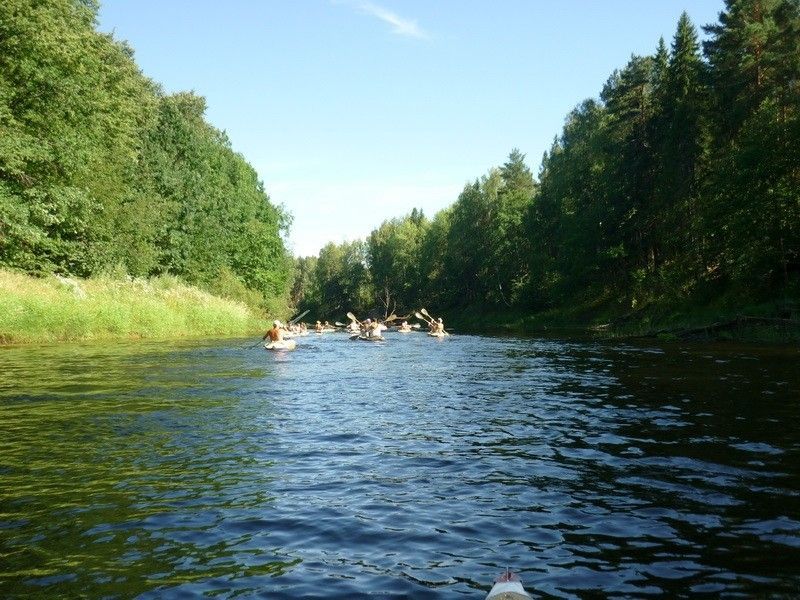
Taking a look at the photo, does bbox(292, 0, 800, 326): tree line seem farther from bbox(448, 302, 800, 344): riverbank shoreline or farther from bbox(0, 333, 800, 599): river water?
bbox(0, 333, 800, 599): river water

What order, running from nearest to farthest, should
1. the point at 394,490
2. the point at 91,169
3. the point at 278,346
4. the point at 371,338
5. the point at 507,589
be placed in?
the point at 507,589, the point at 394,490, the point at 278,346, the point at 91,169, the point at 371,338

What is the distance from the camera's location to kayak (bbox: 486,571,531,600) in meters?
4.39

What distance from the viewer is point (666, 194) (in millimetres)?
48719

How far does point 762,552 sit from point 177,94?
87.0 metres

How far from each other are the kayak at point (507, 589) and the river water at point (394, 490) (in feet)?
0.90

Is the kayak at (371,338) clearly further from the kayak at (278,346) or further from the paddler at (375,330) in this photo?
the kayak at (278,346)

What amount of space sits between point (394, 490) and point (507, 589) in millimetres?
3207

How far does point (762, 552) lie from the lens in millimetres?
5520

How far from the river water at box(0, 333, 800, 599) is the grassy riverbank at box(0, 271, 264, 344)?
463 inches

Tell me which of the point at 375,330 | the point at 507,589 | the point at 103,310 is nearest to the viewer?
the point at 507,589

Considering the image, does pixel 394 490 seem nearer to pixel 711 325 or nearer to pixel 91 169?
pixel 711 325

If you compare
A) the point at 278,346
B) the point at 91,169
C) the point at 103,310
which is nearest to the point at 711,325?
the point at 278,346

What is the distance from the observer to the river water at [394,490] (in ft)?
17.0

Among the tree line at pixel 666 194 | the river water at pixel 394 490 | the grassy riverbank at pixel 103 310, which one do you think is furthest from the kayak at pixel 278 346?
the tree line at pixel 666 194
